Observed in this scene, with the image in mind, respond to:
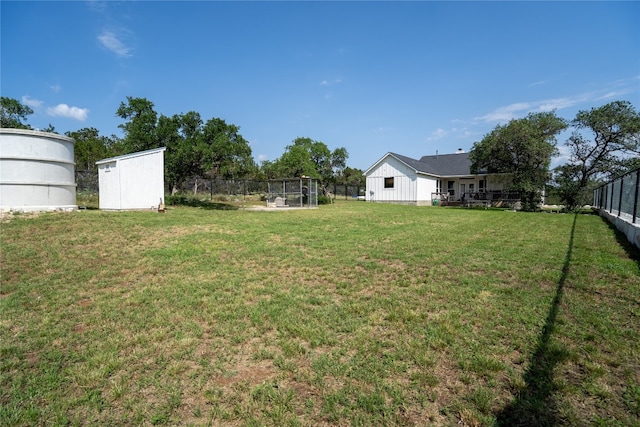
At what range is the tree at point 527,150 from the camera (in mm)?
19125

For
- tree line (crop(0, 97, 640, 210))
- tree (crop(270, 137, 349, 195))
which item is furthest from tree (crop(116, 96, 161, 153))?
tree (crop(270, 137, 349, 195))

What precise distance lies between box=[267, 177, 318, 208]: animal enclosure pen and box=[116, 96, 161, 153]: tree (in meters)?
7.88

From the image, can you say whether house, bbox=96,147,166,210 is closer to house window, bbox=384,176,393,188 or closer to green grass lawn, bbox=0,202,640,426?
green grass lawn, bbox=0,202,640,426

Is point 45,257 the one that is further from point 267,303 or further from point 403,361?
point 403,361

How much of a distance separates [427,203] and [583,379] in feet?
83.5

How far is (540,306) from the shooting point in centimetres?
359

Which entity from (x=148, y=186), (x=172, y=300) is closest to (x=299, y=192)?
(x=148, y=186)

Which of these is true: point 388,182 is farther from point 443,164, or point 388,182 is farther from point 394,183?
point 443,164

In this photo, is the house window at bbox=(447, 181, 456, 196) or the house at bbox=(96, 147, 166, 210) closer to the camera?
the house at bbox=(96, 147, 166, 210)

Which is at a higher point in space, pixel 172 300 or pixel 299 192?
pixel 299 192

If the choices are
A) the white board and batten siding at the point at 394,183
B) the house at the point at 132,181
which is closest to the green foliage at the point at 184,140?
the house at the point at 132,181

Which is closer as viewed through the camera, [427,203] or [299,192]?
[299,192]

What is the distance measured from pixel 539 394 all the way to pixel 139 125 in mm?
19808

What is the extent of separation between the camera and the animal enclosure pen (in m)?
21.3
